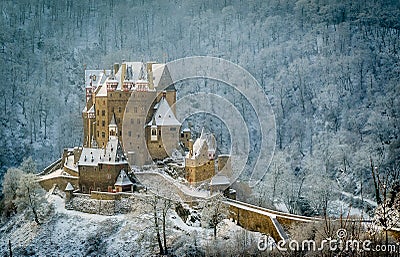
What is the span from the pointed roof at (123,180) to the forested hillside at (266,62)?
59.0ft

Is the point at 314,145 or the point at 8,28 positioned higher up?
the point at 8,28

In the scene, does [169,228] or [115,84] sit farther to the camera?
[115,84]

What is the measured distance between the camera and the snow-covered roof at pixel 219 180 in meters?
45.8

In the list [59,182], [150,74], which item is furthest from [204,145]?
[59,182]

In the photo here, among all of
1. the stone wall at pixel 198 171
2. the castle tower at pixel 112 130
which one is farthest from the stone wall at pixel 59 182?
the stone wall at pixel 198 171

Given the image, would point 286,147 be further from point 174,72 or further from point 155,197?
point 155,197

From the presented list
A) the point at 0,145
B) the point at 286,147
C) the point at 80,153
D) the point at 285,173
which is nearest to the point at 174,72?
the point at 286,147

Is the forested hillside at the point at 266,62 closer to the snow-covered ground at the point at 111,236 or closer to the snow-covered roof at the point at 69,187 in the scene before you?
the snow-covered ground at the point at 111,236

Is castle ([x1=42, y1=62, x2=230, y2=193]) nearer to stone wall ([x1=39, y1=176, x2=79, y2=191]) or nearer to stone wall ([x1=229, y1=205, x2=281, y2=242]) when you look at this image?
stone wall ([x1=39, y1=176, x2=79, y2=191])

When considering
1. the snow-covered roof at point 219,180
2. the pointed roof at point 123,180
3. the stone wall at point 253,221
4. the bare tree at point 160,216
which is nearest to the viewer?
the stone wall at point 253,221

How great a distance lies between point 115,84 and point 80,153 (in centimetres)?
722

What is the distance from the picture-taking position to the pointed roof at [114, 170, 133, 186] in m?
46.8

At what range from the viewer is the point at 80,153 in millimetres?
52438

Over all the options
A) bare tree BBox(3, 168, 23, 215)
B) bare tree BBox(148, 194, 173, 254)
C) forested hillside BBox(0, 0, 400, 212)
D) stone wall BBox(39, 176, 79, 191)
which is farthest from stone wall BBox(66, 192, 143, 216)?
→ forested hillside BBox(0, 0, 400, 212)
